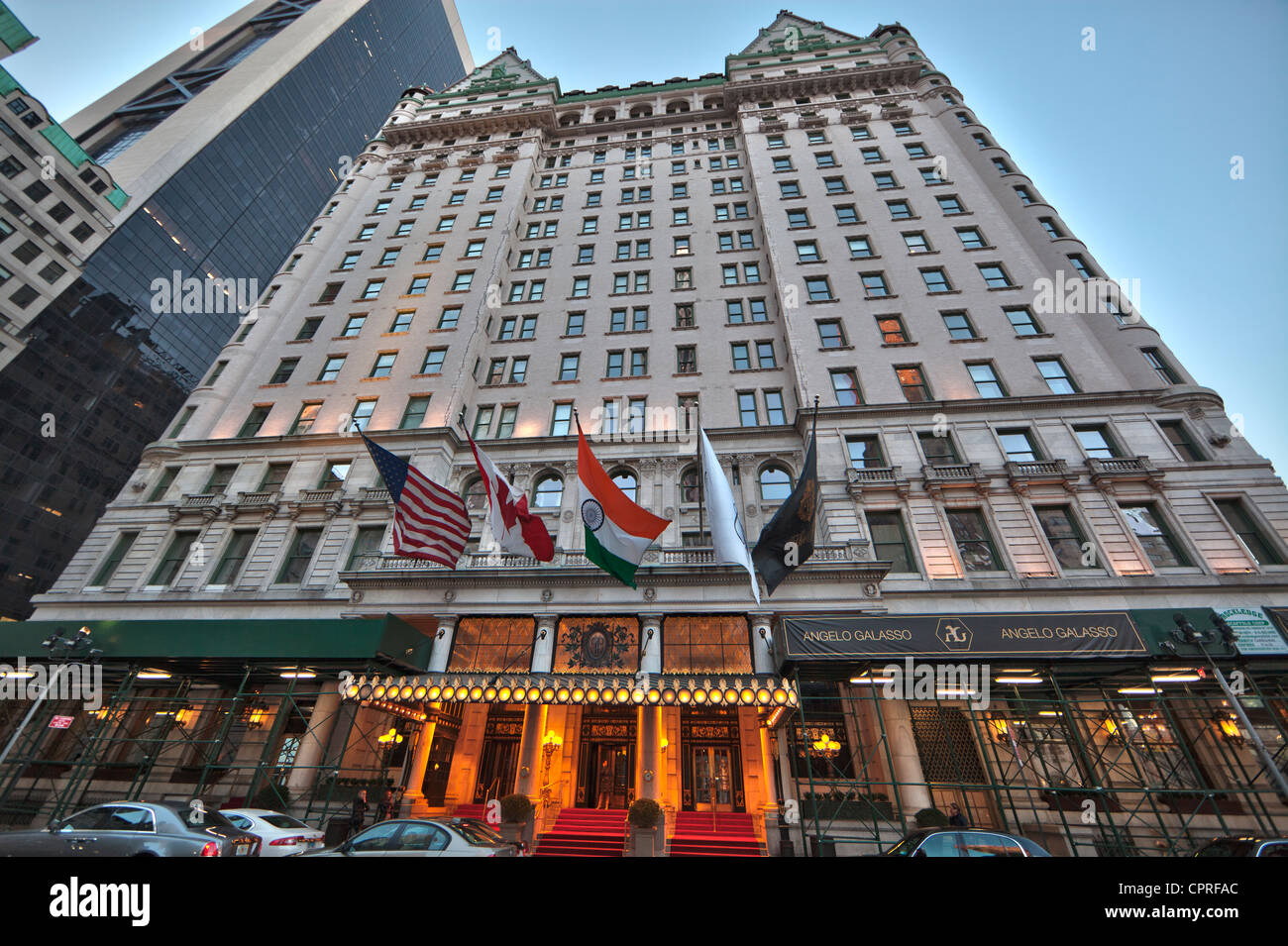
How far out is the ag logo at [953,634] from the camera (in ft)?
55.5

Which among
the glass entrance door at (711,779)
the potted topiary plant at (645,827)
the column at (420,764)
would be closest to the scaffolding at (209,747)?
the column at (420,764)

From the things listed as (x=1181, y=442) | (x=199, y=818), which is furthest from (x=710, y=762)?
(x=1181, y=442)

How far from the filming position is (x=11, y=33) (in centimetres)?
6425

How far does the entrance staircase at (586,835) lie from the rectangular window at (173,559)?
68.2ft

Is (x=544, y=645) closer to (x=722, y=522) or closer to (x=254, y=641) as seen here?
(x=254, y=641)

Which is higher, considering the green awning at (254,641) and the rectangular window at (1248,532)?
the rectangular window at (1248,532)

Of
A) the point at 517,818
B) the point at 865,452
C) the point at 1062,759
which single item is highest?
the point at 865,452

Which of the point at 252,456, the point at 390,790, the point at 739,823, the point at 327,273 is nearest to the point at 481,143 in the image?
the point at 327,273

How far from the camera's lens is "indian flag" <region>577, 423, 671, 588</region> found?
650 inches

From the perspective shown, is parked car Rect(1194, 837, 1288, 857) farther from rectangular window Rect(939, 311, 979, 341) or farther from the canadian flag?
rectangular window Rect(939, 311, 979, 341)

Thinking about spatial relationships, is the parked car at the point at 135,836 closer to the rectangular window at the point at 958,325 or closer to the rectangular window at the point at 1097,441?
the rectangular window at the point at 1097,441

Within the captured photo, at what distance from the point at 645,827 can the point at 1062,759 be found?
14.5m
